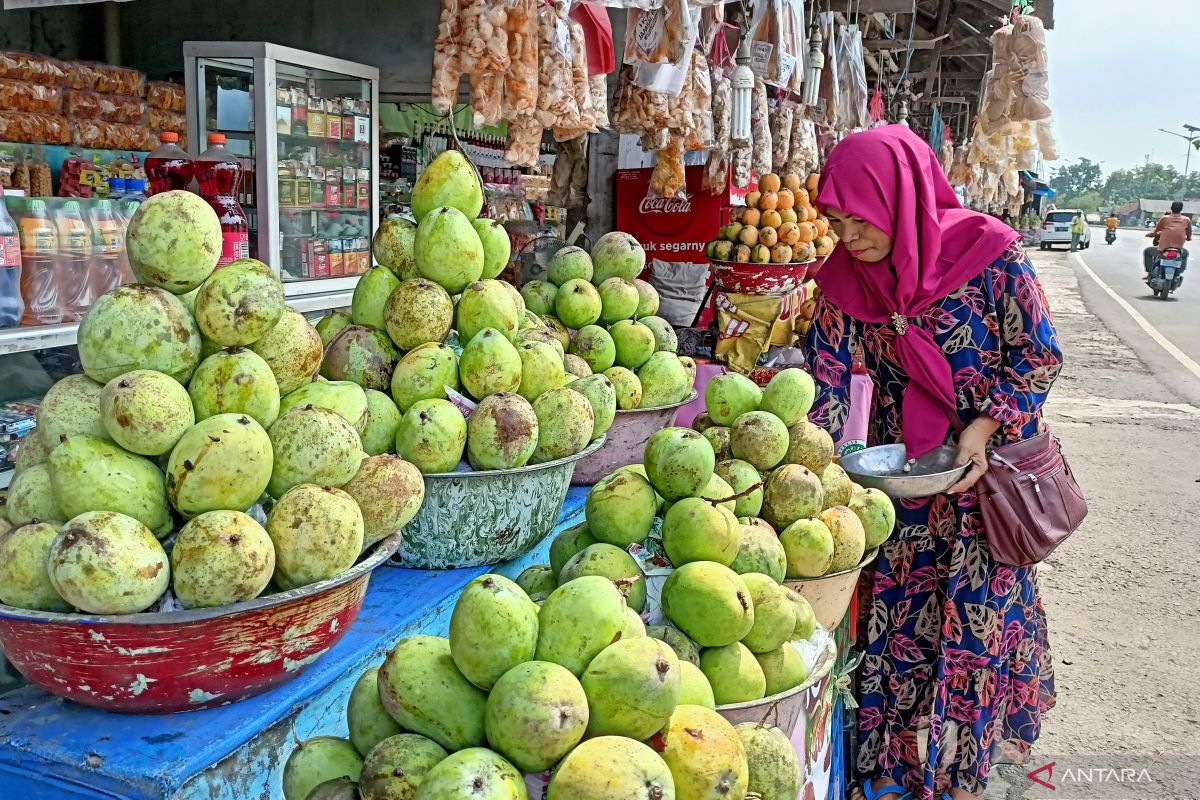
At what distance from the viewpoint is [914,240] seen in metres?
2.33

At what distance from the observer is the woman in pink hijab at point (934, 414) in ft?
7.73

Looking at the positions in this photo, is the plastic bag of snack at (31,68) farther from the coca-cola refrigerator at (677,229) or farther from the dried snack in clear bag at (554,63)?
the dried snack in clear bag at (554,63)

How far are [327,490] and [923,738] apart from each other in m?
2.05

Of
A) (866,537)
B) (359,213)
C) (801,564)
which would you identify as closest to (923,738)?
(866,537)

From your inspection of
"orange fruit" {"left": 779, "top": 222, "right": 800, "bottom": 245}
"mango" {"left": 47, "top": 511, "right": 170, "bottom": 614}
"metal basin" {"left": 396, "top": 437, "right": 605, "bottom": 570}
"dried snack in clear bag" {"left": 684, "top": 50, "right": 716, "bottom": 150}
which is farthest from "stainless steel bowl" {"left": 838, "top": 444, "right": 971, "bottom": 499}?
"orange fruit" {"left": 779, "top": 222, "right": 800, "bottom": 245}

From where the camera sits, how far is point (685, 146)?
416cm

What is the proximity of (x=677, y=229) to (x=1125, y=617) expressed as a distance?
9.34 ft

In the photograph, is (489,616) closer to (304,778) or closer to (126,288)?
(304,778)

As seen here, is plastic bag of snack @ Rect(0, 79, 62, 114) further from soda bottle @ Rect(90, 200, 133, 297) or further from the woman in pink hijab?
the woman in pink hijab

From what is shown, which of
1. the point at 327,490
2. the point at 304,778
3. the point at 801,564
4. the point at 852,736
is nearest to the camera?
the point at 304,778

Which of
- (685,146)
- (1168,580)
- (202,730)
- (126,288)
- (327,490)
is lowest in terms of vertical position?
(1168,580)

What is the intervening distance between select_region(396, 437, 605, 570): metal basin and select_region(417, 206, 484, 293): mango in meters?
0.45

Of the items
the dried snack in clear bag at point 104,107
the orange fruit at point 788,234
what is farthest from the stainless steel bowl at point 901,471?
the dried snack in clear bag at point 104,107

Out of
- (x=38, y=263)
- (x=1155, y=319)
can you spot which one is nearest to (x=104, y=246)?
(x=38, y=263)
